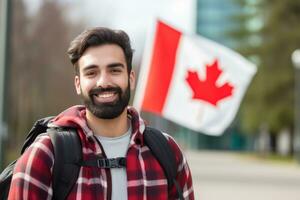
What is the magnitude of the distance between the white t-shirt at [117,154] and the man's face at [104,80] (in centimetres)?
9

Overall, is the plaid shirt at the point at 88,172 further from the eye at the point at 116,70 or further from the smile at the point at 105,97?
the eye at the point at 116,70

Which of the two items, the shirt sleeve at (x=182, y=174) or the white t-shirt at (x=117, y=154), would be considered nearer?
the white t-shirt at (x=117, y=154)

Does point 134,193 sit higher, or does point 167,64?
point 167,64

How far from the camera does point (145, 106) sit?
5.58 m

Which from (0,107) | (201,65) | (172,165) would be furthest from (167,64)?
(0,107)

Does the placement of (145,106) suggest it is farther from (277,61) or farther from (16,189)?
(277,61)

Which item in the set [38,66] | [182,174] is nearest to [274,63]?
[38,66]

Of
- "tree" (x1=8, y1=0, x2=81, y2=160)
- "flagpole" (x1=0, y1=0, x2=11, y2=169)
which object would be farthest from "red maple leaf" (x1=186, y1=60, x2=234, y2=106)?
"tree" (x1=8, y1=0, x2=81, y2=160)

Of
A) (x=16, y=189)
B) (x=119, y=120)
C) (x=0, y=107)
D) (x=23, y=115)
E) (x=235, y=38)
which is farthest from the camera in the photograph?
(x=235, y=38)

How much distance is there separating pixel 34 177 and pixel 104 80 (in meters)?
0.43

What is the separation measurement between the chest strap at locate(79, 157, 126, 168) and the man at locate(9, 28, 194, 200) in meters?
0.02

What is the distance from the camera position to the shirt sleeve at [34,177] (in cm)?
262

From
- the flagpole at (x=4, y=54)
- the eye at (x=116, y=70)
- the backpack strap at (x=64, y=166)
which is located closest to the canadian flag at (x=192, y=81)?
the eye at (x=116, y=70)

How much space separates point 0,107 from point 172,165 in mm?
6248
